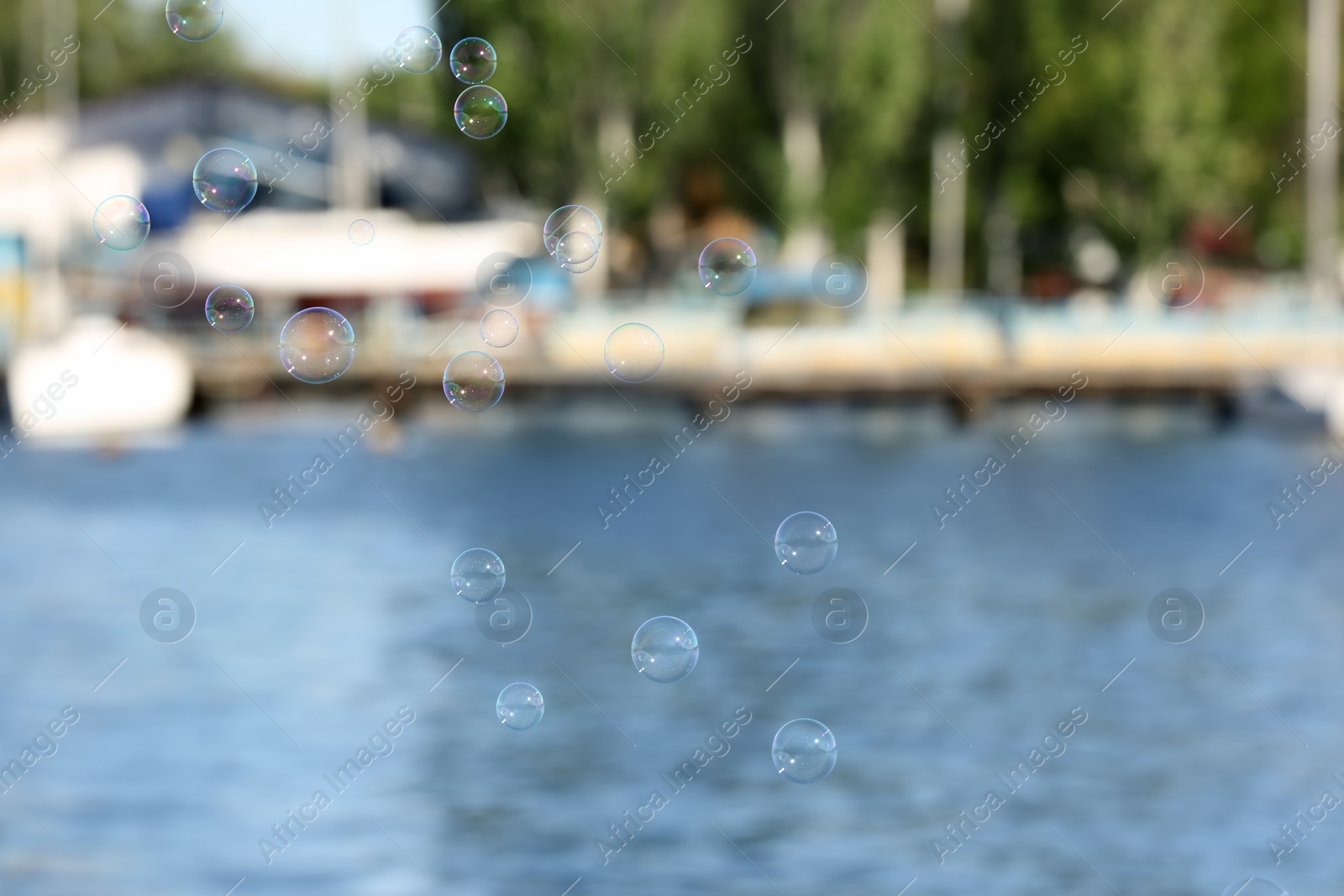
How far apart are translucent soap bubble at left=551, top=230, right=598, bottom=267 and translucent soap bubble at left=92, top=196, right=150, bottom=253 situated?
12.1 ft

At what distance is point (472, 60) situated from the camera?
1839cm

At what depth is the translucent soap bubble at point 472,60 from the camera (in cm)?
1839

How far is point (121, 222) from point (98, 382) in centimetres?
2274

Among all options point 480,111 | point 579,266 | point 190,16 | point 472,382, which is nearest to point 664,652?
point 579,266

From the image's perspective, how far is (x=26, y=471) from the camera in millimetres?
41188

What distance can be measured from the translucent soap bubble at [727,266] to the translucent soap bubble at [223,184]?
3.99 meters

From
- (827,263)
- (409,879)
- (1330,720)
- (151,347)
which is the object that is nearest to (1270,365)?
(827,263)

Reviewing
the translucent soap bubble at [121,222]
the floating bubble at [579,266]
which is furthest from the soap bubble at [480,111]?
the translucent soap bubble at [121,222]

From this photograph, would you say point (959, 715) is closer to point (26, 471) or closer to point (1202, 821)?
point (1202, 821)

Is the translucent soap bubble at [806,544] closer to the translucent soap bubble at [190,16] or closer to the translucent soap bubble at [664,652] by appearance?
the translucent soap bubble at [664,652]

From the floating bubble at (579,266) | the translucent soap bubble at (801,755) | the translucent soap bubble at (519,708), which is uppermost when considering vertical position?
the floating bubble at (579,266)

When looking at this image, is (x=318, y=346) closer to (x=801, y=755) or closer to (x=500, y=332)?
(x=500, y=332)

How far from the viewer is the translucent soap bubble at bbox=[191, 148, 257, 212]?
19.3 meters

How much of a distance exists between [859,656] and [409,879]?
807 centimetres
